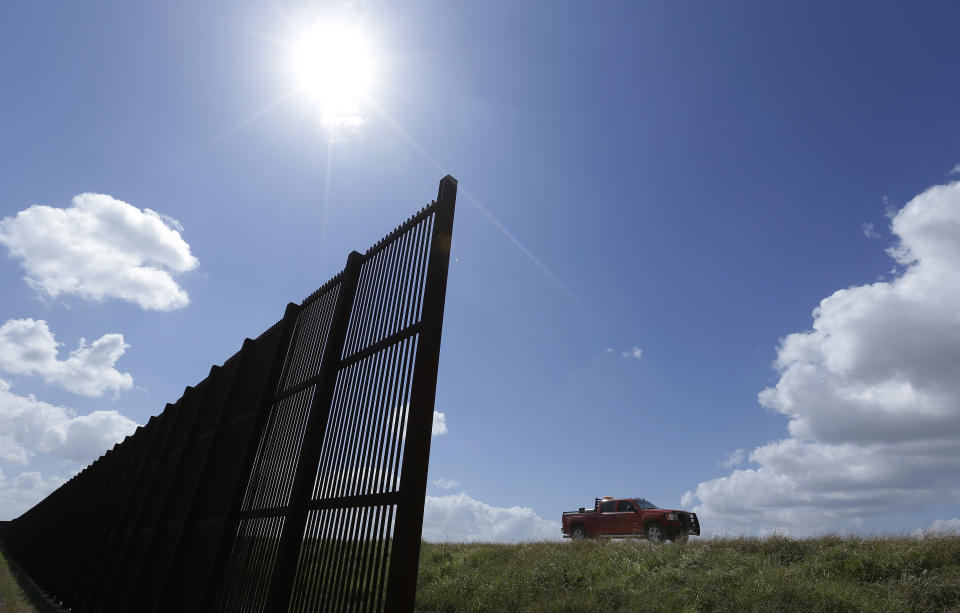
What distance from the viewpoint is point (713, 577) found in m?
11.4

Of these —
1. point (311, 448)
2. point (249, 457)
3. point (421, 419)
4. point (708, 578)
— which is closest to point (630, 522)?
point (708, 578)

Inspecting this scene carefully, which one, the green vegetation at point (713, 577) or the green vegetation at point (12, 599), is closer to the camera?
the green vegetation at point (713, 577)

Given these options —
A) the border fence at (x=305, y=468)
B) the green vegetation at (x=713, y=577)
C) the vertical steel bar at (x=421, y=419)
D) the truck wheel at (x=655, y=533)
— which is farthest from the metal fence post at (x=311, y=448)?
the truck wheel at (x=655, y=533)

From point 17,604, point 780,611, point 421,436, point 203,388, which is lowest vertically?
point 17,604

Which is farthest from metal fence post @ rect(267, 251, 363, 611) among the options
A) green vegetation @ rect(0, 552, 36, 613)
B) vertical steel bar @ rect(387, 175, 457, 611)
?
green vegetation @ rect(0, 552, 36, 613)

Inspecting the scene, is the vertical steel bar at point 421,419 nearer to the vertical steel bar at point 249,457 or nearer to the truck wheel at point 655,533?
the vertical steel bar at point 249,457

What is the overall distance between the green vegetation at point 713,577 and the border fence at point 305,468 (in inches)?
276

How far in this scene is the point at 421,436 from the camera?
388 cm

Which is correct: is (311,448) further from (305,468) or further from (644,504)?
(644,504)

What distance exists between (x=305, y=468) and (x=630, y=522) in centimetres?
1517

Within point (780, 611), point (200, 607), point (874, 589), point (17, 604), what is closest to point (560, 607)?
point (780, 611)

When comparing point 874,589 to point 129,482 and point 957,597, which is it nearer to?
point 957,597

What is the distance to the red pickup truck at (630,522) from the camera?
16.8 meters

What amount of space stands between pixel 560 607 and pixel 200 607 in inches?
314
